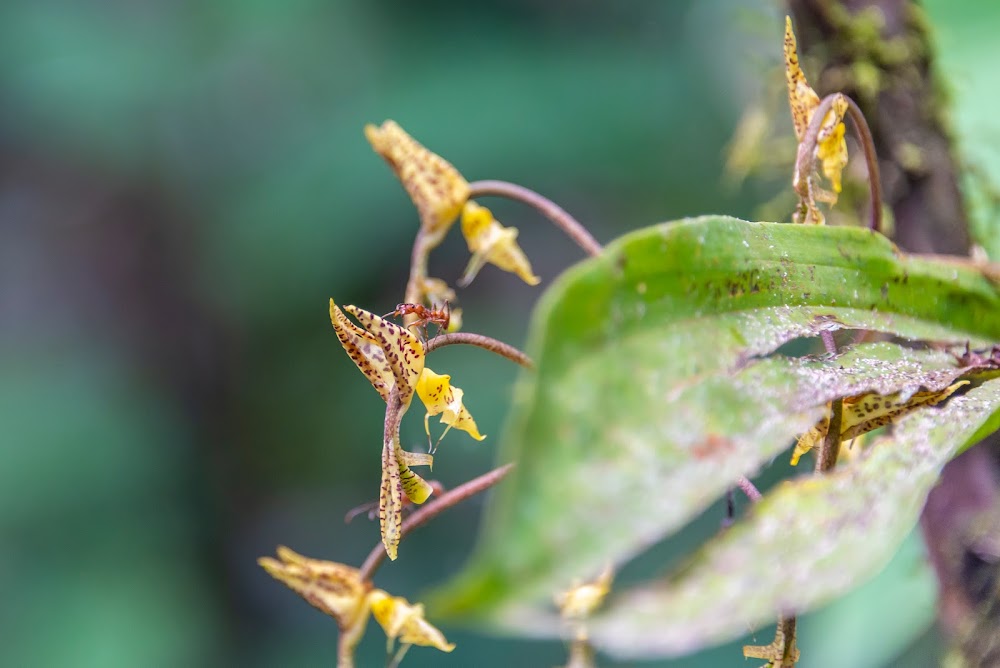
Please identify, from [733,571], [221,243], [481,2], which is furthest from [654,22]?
[733,571]

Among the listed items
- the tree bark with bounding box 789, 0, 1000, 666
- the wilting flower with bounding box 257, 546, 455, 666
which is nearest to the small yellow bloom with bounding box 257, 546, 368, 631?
the wilting flower with bounding box 257, 546, 455, 666

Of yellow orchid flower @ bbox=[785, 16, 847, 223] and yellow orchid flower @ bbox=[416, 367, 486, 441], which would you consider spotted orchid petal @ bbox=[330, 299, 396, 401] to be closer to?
yellow orchid flower @ bbox=[416, 367, 486, 441]

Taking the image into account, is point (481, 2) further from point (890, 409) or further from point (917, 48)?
point (890, 409)

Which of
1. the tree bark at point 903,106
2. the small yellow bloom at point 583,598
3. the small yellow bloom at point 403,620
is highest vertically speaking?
the tree bark at point 903,106

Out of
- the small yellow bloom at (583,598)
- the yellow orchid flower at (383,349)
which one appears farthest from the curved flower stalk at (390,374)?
the small yellow bloom at (583,598)

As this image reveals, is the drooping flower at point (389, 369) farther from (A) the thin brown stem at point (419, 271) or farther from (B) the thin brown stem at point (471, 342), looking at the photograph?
(A) the thin brown stem at point (419, 271)

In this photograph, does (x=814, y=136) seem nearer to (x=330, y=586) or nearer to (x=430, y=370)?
(x=430, y=370)

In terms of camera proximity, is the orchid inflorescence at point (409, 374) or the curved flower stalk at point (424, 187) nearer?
the orchid inflorescence at point (409, 374)
